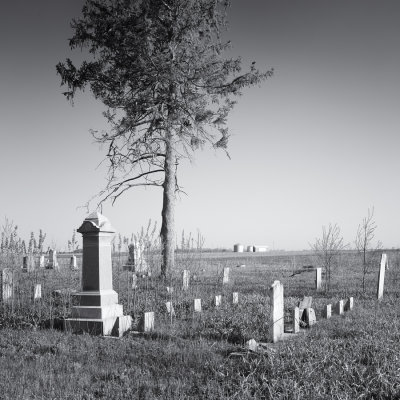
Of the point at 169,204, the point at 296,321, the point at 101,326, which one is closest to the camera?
the point at 296,321

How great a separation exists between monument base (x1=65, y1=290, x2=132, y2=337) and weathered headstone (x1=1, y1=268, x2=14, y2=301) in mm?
4027

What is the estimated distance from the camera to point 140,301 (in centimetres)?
1093

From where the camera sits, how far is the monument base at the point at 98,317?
788cm

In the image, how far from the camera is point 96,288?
8484 mm

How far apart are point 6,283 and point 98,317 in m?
4.85

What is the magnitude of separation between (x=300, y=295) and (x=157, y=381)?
888 centimetres

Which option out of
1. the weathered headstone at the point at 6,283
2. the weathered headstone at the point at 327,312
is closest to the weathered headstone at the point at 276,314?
the weathered headstone at the point at 327,312

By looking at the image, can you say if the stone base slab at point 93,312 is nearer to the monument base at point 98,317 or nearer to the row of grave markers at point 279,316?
the monument base at point 98,317

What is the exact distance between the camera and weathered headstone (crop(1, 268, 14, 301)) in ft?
38.0

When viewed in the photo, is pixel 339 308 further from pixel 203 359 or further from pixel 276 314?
pixel 203 359

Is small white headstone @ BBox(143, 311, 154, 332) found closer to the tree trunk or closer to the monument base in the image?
the monument base

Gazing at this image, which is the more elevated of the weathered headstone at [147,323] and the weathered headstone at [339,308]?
the weathered headstone at [147,323]

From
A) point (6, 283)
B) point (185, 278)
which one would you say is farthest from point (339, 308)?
point (6, 283)

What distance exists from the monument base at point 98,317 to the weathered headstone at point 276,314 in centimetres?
275
